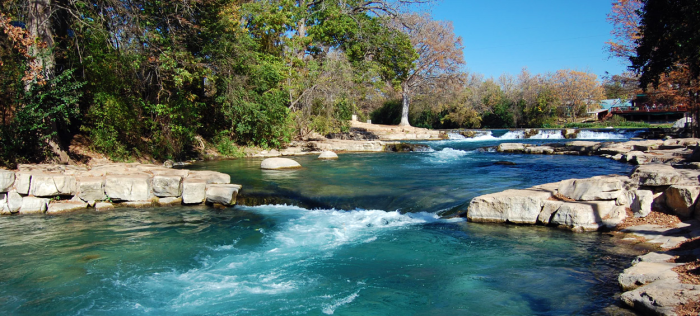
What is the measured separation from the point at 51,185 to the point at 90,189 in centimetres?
77

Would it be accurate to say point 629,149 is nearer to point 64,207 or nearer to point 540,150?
point 540,150

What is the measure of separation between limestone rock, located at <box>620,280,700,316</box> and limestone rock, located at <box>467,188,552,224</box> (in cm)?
350

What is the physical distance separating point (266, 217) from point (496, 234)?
486cm

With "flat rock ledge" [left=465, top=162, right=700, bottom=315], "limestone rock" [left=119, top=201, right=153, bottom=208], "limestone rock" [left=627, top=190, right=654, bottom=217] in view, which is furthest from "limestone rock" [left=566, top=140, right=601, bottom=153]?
"limestone rock" [left=119, top=201, right=153, bottom=208]

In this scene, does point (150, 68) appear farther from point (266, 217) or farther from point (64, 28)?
point (266, 217)

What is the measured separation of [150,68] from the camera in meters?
14.8

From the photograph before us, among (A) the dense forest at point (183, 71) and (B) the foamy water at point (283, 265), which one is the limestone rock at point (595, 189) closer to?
(B) the foamy water at point (283, 265)

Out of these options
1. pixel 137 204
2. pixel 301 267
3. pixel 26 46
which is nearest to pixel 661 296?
pixel 301 267

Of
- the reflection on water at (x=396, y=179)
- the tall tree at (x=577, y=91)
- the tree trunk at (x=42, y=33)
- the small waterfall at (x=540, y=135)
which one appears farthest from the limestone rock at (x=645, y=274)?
the tall tree at (x=577, y=91)

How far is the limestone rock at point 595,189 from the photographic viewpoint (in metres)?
7.83

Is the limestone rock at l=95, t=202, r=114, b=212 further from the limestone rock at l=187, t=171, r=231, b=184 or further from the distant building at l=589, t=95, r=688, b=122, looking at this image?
the distant building at l=589, t=95, r=688, b=122

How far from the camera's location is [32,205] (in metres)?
9.30

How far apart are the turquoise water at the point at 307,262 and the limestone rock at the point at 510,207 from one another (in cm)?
29

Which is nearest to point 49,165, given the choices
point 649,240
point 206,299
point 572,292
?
point 206,299
